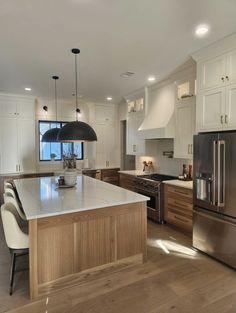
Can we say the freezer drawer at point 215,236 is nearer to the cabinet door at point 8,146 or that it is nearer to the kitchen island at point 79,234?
the kitchen island at point 79,234

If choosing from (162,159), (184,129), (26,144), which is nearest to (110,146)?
(162,159)

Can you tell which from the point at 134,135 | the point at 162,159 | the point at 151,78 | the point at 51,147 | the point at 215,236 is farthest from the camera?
the point at 51,147

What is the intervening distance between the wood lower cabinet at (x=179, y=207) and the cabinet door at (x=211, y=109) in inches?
45.6

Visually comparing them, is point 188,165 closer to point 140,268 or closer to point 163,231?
point 163,231

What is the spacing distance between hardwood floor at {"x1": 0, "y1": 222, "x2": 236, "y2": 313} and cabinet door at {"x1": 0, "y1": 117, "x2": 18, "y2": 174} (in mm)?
3122

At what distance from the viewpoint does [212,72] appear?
124 inches

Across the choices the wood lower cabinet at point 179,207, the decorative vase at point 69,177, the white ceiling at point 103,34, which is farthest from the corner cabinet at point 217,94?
the decorative vase at point 69,177

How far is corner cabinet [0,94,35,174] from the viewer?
18.6 feet

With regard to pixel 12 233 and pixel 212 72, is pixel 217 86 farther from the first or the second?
pixel 12 233

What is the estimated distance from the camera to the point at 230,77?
9.45ft

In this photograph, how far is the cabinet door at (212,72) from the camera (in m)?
3.00

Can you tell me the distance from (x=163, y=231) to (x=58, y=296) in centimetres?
232

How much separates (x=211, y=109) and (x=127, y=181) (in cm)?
313

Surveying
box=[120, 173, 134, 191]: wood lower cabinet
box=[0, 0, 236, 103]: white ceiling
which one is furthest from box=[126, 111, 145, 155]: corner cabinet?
box=[0, 0, 236, 103]: white ceiling
